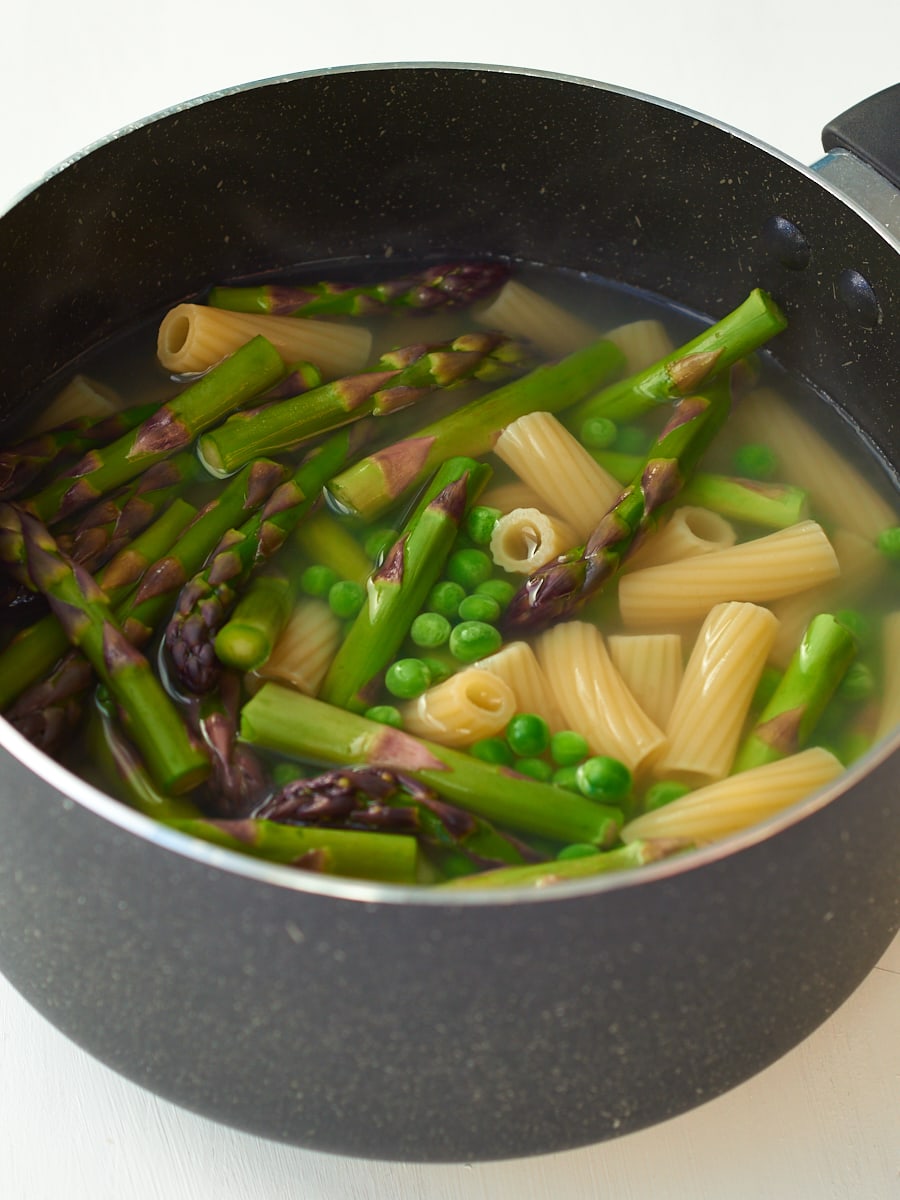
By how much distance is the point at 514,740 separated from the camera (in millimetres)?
1885

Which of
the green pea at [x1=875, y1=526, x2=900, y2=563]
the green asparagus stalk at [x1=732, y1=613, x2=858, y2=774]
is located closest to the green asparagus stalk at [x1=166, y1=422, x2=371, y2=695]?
the green asparagus stalk at [x1=732, y1=613, x2=858, y2=774]

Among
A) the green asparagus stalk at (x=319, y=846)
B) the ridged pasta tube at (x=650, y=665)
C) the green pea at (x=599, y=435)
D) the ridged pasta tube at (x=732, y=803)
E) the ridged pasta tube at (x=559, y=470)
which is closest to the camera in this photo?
the green asparagus stalk at (x=319, y=846)

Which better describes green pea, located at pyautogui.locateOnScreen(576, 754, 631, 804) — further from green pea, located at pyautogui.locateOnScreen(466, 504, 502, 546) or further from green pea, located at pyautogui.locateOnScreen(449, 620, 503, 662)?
green pea, located at pyautogui.locateOnScreen(466, 504, 502, 546)

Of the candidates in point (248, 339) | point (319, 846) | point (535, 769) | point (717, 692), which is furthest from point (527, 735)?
point (248, 339)

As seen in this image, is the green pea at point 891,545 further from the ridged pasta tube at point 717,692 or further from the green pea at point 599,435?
the green pea at point 599,435

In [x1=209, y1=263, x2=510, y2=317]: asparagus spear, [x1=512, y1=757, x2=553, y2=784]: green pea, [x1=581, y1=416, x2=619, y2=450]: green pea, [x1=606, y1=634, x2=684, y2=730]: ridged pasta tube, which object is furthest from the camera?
[x1=209, y1=263, x2=510, y2=317]: asparagus spear

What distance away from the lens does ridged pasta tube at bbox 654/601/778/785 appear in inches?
74.1

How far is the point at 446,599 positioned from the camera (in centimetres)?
205

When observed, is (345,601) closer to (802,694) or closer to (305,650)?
(305,650)

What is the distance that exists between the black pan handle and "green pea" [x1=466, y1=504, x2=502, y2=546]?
809 mm

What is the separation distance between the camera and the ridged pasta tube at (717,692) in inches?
74.1

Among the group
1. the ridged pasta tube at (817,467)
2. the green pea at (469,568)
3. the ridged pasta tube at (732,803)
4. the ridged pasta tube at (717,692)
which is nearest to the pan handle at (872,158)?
the ridged pasta tube at (817,467)

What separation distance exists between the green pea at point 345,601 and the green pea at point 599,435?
516 mm

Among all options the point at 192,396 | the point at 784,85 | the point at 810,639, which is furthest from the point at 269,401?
the point at 784,85
